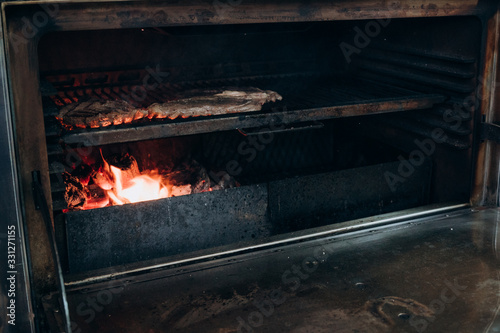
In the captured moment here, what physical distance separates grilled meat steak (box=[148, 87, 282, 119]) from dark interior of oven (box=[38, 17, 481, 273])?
0.08m

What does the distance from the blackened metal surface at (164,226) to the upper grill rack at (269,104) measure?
0.34 metres

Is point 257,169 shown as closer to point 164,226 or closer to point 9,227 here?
point 164,226

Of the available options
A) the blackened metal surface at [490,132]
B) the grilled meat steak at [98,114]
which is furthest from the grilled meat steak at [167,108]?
the blackened metal surface at [490,132]

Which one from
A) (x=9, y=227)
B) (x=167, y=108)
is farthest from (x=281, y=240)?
(x=9, y=227)

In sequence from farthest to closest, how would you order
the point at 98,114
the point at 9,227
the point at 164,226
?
the point at 164,226 → the point at 98,114 → the point at 9,227

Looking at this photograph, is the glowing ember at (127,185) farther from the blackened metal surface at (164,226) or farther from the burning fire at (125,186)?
the blackened metal surface at (164,226)

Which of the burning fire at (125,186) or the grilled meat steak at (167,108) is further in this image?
the burning fire at (125,186)

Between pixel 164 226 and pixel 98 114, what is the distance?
57 cm

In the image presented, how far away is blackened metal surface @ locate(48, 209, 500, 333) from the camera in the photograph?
5.98 feet

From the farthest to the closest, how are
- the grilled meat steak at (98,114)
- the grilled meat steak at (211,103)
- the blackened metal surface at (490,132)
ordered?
1. the blackened metal surface at (490,132)
2. the grilled meat steak at (211,103)
3. the grilled meat steak at (98,114)

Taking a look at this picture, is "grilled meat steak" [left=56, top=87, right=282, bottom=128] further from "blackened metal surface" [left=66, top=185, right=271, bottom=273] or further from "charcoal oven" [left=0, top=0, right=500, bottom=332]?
"blackened metal surface" [left=66, top=185, right=271, bottom=273]

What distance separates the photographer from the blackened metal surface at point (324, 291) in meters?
1.82

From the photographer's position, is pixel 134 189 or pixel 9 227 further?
pixel 134 189

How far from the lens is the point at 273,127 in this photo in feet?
8.47
